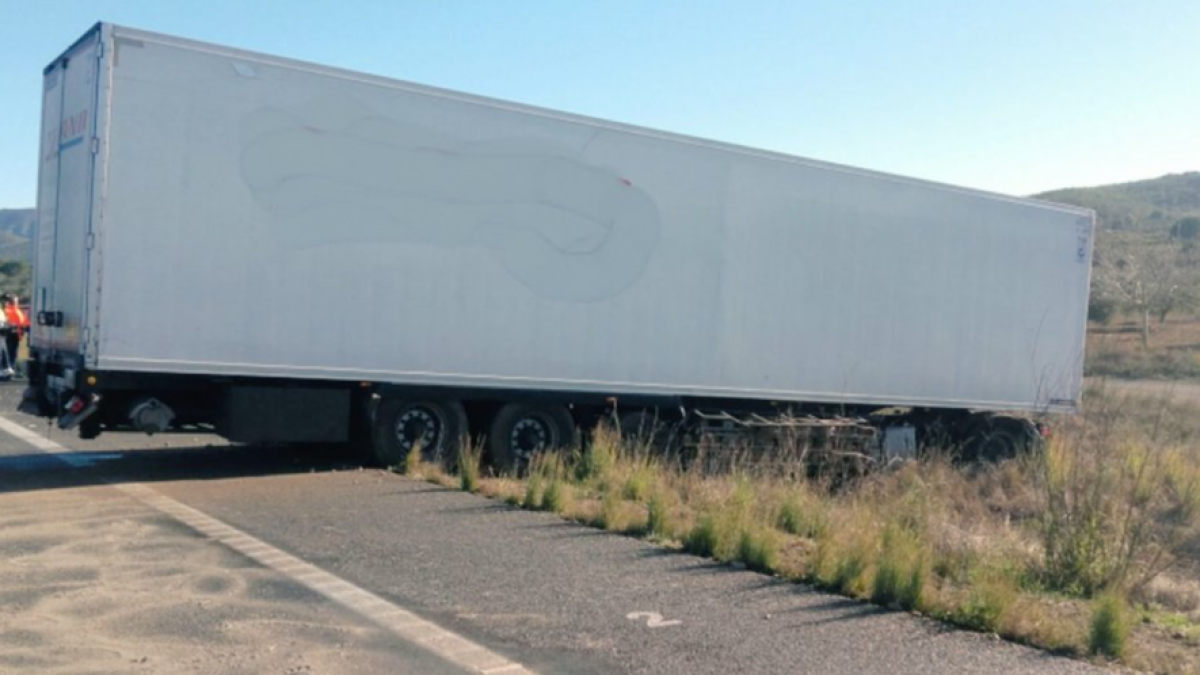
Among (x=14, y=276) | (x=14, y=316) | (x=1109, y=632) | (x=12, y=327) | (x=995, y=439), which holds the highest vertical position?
(x=14, y=276)

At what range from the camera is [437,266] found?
469 inches

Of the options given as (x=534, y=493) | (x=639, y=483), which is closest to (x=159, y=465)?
(x=534, y=493)

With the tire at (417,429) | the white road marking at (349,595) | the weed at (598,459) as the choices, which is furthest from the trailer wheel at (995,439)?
the white road marking at (349,595)

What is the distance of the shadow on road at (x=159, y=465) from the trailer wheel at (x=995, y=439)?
9.30 m

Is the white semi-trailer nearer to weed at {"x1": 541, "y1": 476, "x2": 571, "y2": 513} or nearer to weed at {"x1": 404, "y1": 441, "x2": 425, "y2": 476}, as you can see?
weed at {"x1": 404, "y1": 441, "x2": 425, "y2": 476}

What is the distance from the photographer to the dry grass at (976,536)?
674 centimetres

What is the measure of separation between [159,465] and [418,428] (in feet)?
8.95

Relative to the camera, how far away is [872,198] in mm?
15008

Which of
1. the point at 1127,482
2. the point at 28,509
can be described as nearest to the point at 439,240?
the point at 28,509

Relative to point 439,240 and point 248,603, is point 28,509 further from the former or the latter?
point 439,240

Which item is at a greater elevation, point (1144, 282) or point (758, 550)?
point (1144, 282)

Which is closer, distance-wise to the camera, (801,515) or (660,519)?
(660,519)

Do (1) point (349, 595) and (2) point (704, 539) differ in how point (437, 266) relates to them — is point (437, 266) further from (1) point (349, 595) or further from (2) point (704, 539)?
(1) point (349, 595)

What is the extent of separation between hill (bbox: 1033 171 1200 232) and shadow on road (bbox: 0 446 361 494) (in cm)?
6264
